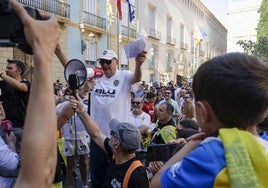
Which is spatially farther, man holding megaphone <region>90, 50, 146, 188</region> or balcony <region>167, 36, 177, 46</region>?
balcony <region>167, 36, 177, 46</region>

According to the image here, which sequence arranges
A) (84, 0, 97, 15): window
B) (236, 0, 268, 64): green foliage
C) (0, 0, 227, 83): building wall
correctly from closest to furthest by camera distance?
(0, 0, 227, 83): building wall
(84, 0, 97, 15): window
(236, 0, 268, 64): green foliage

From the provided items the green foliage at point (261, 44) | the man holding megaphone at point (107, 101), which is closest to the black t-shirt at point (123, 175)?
the man holding megaphone at point (107, 101)

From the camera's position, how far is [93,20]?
839 inches

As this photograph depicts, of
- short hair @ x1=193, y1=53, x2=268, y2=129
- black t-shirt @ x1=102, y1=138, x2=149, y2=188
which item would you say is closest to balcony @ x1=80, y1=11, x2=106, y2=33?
black t-shirt @ x1=102, y1=138, x2=149, y2=188

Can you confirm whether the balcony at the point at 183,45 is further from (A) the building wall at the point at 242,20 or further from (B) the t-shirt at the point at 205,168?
(B) the t-shirt at the point at 205,168

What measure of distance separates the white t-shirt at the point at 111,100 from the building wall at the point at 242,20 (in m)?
65.8

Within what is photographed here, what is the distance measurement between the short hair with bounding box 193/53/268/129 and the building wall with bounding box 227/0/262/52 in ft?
225

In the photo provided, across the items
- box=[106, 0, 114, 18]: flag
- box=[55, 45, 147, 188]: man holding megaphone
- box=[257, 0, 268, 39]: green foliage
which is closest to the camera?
box=[55, 45, 147, 188]: man holding megaphone

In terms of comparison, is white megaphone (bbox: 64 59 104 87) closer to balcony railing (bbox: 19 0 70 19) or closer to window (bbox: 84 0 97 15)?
balcony railing (bbox: 19 0 70 19)

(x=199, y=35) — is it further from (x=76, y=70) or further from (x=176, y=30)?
(x=76, y=70)

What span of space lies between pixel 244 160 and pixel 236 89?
0.22 meters

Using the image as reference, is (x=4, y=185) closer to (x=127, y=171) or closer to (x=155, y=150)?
(x=127, y=171)

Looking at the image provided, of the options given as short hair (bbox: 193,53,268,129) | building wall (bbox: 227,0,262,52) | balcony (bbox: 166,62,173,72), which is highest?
building wall (bbox: 227,0,262,52)

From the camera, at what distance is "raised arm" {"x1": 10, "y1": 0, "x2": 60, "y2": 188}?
1139 mm
